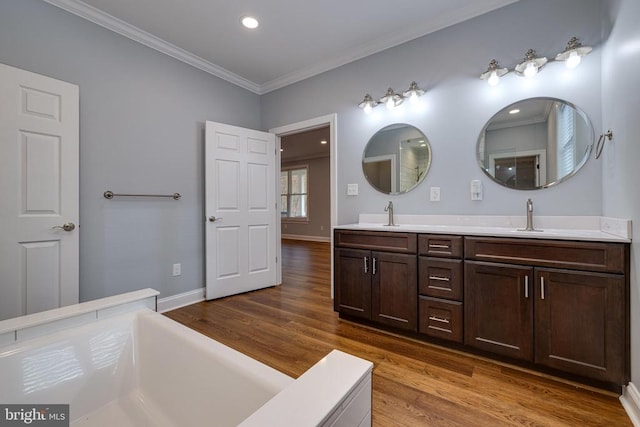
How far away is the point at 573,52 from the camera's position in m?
1.84

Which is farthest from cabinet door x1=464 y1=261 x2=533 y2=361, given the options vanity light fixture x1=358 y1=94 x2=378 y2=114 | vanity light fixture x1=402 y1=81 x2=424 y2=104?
vanity light fixture x1=358 y1=94 x2=378 y2=114

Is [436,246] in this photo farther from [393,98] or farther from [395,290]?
[393,98]

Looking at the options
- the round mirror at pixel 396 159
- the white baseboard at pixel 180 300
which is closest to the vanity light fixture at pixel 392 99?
the round mirror at pixel 396 159

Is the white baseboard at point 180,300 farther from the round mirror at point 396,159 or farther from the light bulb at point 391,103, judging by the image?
the light bulb at point 391,103

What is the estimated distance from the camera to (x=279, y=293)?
3.35 metres

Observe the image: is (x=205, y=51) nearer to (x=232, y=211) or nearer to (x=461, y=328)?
(x=232, y=211)

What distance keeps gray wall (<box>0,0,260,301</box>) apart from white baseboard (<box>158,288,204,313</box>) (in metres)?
0.07

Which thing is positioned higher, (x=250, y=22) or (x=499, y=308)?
(x=250, y=22)

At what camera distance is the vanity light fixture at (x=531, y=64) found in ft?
6.44

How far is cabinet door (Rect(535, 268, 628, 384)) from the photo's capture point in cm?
146

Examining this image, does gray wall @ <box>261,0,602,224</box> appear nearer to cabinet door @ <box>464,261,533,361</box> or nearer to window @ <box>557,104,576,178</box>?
window @ <box>557,104,576,178</box>

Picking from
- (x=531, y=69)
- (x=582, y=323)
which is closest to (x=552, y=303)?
(x=582, y=323)

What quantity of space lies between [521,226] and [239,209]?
2.77m

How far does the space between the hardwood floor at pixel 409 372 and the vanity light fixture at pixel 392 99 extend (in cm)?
209
